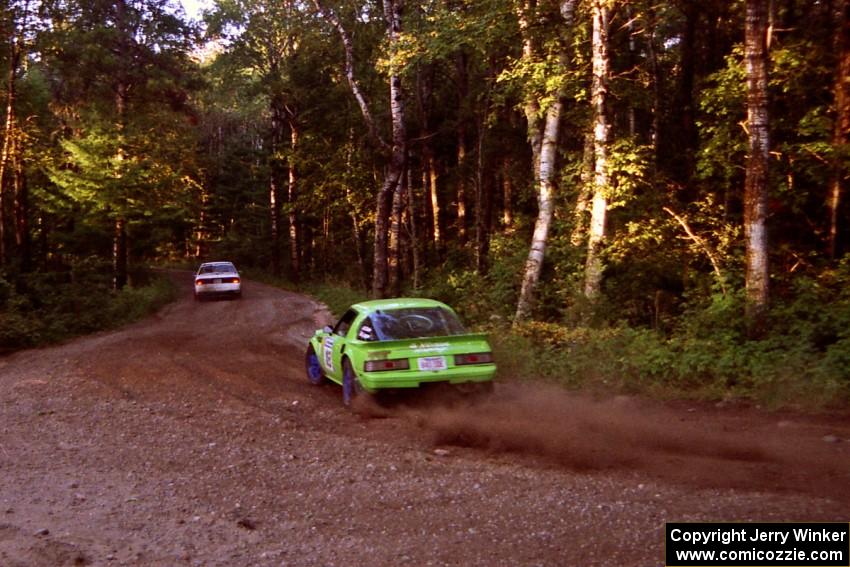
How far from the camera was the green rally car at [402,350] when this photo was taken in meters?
9.27

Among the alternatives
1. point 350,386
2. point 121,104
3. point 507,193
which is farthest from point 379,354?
point 121,104

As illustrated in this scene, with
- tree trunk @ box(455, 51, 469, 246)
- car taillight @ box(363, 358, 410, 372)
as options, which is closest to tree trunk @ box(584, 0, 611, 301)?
car taillight @ box(363, 358, 410, 372)

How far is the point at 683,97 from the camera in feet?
72.7

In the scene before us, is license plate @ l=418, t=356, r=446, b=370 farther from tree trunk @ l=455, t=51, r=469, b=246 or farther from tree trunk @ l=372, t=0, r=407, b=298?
tree trunk @ l=455, t=51, r=469, b=246

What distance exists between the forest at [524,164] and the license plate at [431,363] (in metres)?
2.93

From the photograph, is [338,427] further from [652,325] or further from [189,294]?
[189,294]

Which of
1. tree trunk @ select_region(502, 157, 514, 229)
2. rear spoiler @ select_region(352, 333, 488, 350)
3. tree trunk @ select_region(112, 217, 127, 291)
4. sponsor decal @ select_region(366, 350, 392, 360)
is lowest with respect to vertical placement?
sponsor decal @ select_region(366, 350, 392, 360)

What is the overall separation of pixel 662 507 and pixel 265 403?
21.0 feet

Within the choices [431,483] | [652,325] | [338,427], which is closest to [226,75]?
[652,325]

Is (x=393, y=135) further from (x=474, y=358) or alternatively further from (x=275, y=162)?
(x=275, y=162)

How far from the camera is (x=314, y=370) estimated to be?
12.2 meters

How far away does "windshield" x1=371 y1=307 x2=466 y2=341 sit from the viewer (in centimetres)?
1002

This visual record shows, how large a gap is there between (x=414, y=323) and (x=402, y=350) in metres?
1.03

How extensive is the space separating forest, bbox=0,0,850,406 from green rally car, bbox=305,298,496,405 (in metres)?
2.40
